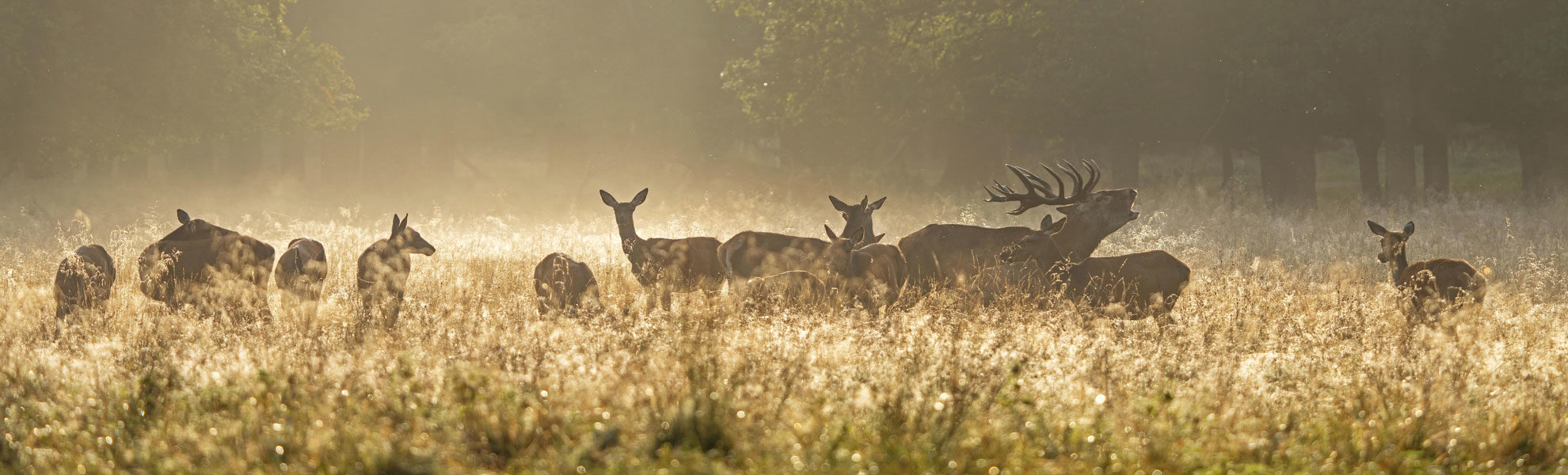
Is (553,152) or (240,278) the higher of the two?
(553,152)

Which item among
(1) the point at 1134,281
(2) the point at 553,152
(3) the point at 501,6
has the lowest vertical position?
(1) the point at 1134,281

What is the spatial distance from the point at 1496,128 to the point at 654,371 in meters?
29.4

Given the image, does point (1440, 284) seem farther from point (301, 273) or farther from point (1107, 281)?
point (301, 273)

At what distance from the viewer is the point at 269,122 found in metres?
30.4

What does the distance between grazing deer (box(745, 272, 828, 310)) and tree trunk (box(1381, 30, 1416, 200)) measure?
1901 centimetres

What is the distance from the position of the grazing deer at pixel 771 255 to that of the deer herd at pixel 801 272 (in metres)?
0.01

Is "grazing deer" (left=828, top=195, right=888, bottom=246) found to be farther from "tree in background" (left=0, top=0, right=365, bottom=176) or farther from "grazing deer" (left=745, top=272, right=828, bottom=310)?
"tree in background" (left=0, top=0, right=365, bottom=176)

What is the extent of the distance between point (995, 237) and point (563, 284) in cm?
401

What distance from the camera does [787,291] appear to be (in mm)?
10195

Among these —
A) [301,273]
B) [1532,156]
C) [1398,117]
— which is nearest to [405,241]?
[301,273]

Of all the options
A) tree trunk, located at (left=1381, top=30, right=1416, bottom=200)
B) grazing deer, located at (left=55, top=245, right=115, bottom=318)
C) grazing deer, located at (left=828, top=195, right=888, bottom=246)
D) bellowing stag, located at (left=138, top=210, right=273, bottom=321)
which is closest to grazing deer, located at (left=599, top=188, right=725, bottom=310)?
grazing deer, located at (left=828, top=195, right=888, bottom=246)

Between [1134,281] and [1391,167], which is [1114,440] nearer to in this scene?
[1134,281]

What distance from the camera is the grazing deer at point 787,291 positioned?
32.6 ft

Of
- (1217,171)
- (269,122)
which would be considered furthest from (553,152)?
(1217,171)
